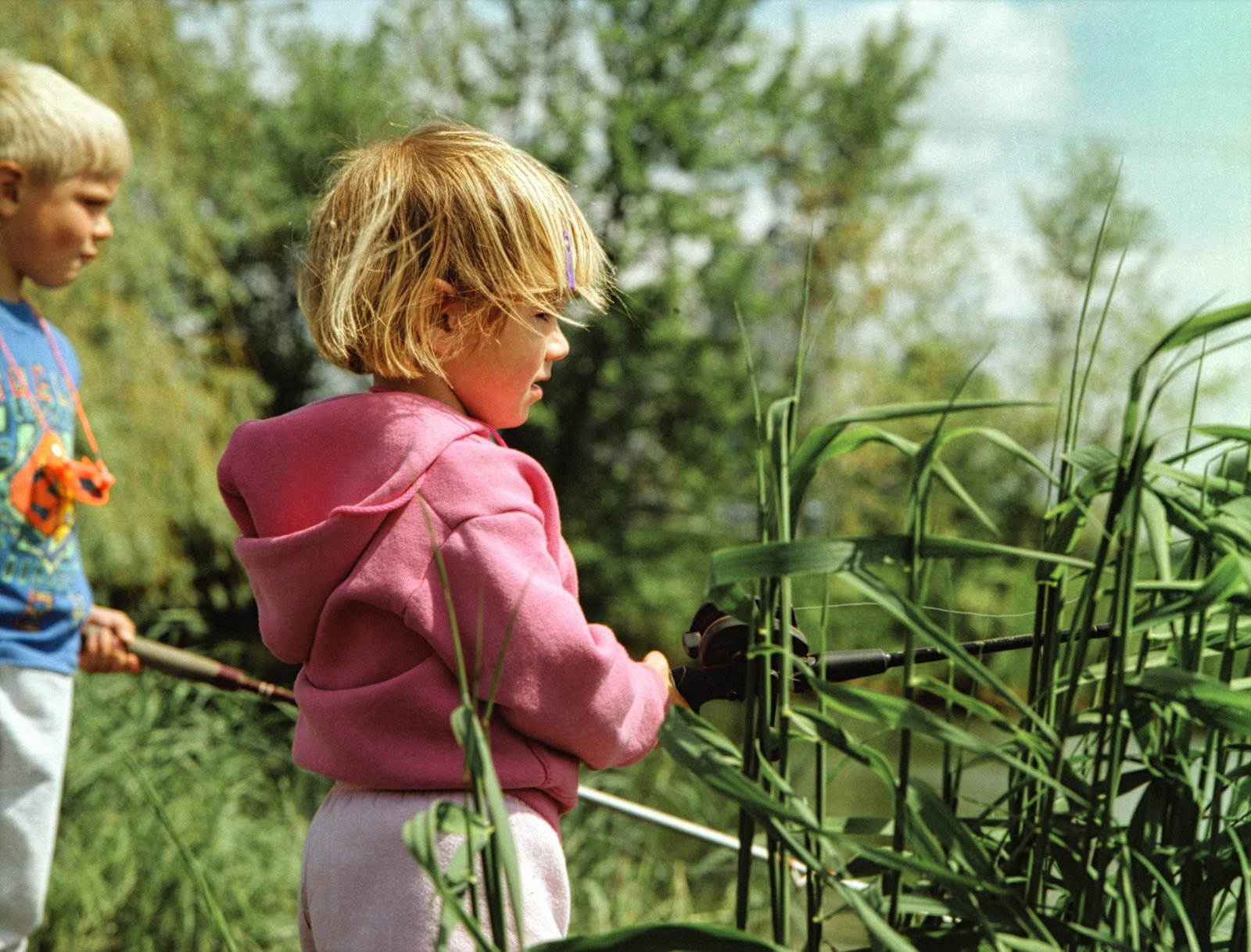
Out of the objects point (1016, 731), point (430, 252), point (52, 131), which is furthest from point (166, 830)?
point (1016, 731)

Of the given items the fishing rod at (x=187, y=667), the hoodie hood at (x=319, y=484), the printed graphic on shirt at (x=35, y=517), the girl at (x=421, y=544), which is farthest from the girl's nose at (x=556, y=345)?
the printed graphic on shirt at (x=35, y=517)

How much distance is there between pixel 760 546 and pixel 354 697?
54cm

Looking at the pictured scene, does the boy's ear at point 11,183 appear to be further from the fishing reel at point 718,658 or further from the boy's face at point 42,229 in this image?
the fishing reel at point 718,658

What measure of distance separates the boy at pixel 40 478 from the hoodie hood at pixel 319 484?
2.97 ft

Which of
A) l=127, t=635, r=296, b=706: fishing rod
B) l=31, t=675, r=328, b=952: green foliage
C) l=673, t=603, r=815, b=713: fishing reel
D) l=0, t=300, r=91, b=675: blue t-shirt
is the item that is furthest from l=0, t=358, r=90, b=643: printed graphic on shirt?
l=673, t=603, r=815, b=713: fishing reel

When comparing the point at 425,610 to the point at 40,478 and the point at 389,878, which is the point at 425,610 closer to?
the point at 389,878

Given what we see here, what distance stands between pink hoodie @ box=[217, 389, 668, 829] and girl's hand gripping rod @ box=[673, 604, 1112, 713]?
0.23 ft

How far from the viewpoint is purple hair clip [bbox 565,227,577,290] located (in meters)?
1.22

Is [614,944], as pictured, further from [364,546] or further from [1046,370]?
[1046,370]

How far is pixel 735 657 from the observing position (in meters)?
0.95

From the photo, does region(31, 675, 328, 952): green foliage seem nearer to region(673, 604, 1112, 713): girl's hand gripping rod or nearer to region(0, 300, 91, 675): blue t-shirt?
region(0, 300, 91, 675): blue t-shirt

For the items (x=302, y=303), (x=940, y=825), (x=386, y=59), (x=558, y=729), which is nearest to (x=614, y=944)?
(x=940, y=825)

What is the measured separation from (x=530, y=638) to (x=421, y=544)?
0.41ft

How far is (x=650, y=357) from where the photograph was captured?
12.2 m
